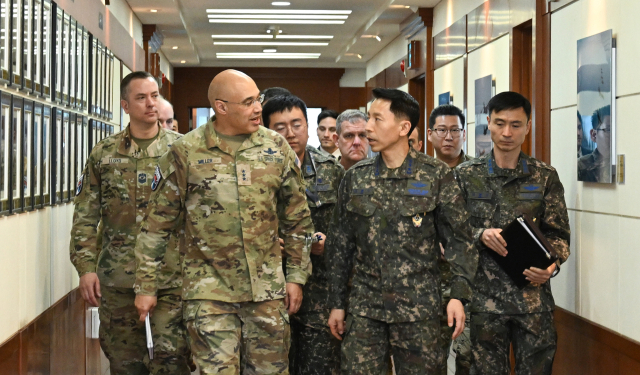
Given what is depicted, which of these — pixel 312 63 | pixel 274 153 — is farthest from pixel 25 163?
pixel 312 63

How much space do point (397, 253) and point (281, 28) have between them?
9593 mm

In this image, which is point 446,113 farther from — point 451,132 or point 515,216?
point 515,216

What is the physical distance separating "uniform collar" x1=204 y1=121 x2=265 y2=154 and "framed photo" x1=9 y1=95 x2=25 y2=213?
2.93 feet

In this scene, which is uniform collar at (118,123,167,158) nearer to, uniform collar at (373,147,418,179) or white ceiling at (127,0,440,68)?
uniform collar at (373,147,418,179)

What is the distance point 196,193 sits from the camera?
3076mm

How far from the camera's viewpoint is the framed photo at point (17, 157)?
3.25 m

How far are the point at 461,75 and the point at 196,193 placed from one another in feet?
17.7

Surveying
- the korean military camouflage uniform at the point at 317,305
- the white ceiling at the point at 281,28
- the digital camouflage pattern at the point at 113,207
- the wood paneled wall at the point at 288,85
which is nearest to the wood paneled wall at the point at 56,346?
the digital camouflage pattern at the point at 113,207

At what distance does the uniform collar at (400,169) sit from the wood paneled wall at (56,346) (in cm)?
179

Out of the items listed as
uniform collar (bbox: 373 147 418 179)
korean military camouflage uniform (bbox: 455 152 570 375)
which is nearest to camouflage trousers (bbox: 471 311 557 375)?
korean military camouflage uniform (bbox: 455 152 570 375)

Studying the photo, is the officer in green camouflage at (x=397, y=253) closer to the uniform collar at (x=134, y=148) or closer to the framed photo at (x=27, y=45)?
the uniform collar at (x=134, y=148)

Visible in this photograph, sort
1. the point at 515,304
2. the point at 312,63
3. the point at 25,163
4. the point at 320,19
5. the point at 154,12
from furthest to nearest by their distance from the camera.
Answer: the point at 312,63, the point at 320,19, the point at 154,12, the point at 515,304, the point at 25,163

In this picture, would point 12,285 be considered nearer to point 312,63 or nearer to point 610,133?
point 610,133

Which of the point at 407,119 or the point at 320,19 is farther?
the point at 320,19
